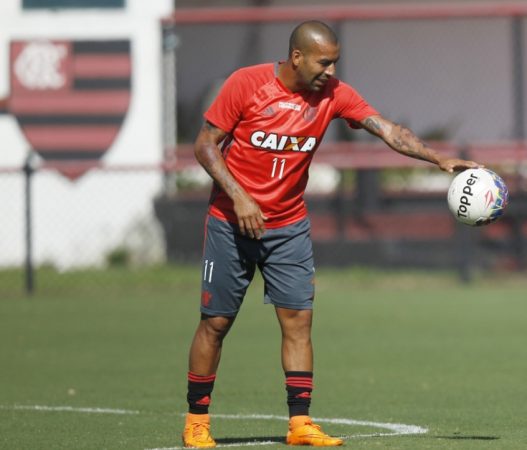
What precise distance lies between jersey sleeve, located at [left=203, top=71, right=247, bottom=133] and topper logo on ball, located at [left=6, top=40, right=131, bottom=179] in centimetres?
1146

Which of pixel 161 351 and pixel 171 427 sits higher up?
pixel 171 427

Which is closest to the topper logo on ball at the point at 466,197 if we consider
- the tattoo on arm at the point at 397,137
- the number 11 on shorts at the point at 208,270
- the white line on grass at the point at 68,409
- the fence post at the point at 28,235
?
the tattoo on arm at the point at 397,137

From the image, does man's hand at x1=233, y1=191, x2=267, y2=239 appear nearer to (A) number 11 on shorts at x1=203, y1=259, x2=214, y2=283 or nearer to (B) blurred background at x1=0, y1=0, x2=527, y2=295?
(A) number 11 on shorts at x1=203, y1=259, x2=214, y2=283

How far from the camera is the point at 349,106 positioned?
7.15 m

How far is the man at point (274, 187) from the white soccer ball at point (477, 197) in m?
0.10

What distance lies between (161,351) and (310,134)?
495cm

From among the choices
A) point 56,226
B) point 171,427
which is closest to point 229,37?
point 56,226

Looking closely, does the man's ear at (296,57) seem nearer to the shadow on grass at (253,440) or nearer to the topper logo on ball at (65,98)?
the shadow on grass at (253,440)

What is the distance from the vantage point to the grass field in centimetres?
761

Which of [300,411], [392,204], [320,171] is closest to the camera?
[300,411]

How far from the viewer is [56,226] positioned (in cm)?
1875

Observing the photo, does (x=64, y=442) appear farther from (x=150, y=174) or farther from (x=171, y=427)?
(x=150, y=174)

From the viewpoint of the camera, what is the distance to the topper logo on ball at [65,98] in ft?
60.0

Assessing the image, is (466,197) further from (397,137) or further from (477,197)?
(397,137)
